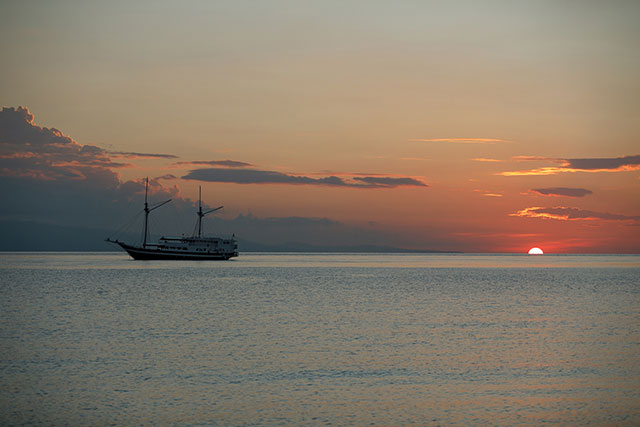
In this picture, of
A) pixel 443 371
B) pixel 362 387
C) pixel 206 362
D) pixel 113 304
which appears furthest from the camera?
pixel 113 304

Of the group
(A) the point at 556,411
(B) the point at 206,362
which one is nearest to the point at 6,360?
(B) the point at 206,362

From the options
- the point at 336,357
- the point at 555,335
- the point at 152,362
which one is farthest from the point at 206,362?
the point at 555,335

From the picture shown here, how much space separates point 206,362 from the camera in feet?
120

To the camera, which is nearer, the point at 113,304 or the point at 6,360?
the point at 6,360

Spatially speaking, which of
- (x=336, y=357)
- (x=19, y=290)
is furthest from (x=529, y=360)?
(x=19, y=290)

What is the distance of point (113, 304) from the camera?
74375 mm

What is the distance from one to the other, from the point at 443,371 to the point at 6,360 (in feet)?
77.9

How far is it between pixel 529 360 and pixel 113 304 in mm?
50380

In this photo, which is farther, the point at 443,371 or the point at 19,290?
the point at 19,290

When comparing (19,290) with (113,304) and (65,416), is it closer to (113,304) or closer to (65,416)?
(113,304)

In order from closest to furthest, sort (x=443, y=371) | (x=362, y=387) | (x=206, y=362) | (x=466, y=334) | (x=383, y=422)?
(x=383, y=422) < (x=362, y=387) < (x=443, y=371) < (x=206, y=362) < (x=466, y=334)

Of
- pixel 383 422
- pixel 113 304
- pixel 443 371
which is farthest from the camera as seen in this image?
pixel 113 304

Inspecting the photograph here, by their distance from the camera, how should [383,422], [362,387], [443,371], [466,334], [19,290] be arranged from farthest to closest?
[19,290], [466,334], [443,371], [362,387], [383,422]

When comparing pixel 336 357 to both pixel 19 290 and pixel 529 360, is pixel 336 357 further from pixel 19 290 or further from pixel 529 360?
pixel 19 290
